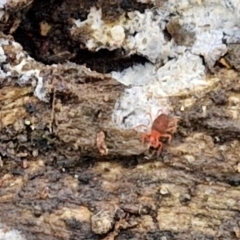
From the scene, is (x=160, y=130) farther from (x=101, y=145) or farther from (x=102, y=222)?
(x=102, y=222)

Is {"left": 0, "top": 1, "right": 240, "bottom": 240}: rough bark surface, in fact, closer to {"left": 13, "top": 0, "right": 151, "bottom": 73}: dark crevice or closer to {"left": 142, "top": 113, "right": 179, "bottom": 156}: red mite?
{"left": 142, "top": 113, "right": 179, "bottom": 156}: red mite

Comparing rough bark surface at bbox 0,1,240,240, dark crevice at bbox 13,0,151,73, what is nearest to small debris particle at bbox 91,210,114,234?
rough bark surface at bbox 0,1,240,240

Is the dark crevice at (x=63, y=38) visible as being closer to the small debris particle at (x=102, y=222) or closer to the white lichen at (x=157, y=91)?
the white lichen at (x=157, y=91)

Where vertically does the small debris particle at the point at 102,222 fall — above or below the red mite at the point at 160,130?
below

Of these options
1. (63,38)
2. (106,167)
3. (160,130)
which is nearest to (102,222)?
(106,167)

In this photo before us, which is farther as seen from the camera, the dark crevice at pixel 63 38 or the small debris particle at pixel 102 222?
the dark crevice at pixel 63 38

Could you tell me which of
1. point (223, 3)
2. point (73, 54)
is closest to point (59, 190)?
point (73, 54)

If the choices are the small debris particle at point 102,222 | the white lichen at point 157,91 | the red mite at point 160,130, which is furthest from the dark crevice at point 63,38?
the small debris particle at point 102,222

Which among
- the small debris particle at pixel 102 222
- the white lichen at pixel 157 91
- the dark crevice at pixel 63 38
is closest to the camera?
the small debris particle at pixel 102 222
